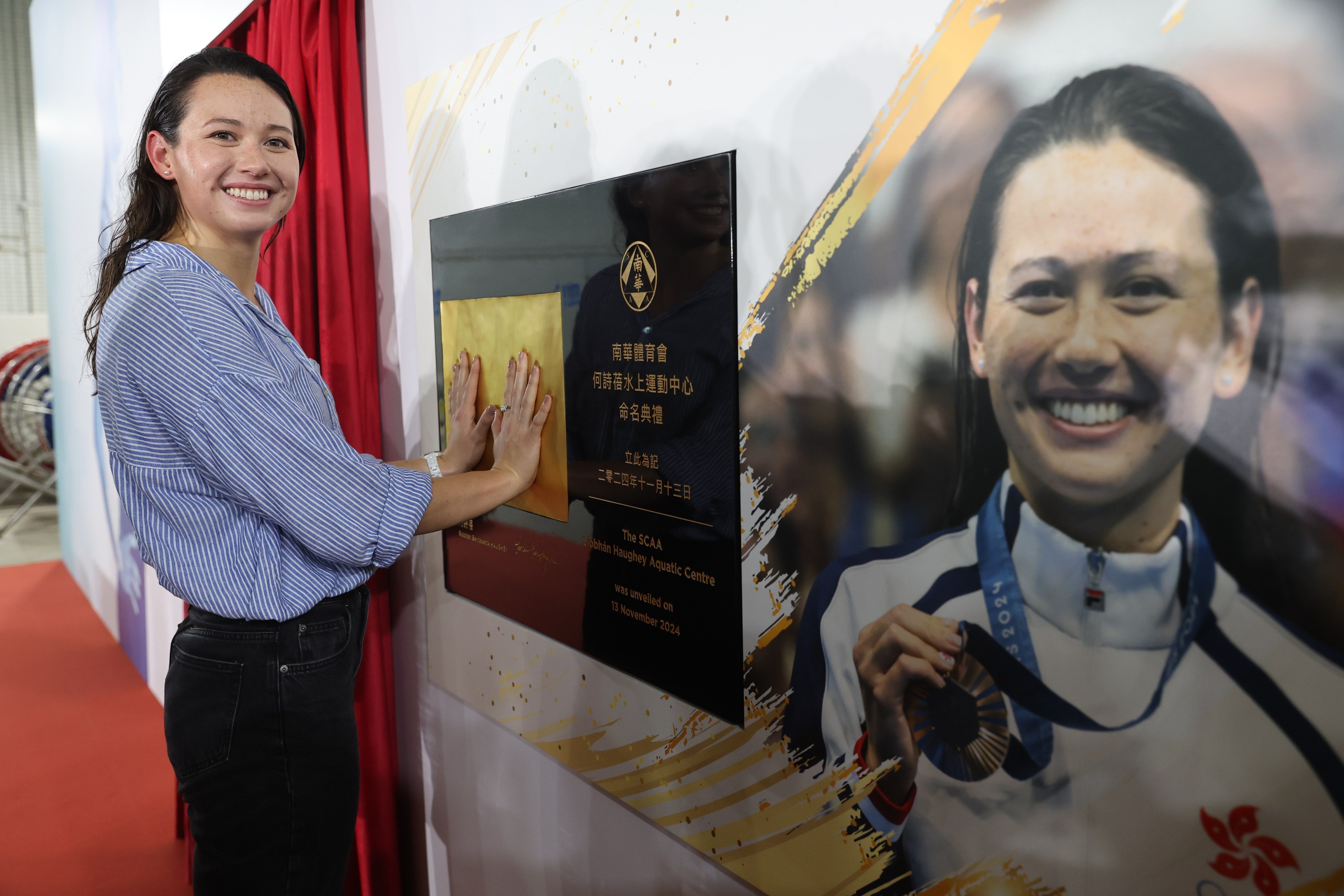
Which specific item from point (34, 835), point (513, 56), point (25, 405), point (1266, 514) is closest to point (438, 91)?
point (513, 56)

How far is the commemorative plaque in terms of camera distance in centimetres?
115

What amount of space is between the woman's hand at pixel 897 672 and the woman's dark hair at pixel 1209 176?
30cm

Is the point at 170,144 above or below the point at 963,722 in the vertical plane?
above

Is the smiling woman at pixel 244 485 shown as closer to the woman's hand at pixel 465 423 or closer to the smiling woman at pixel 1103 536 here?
the woman's hand at pixel 465 423

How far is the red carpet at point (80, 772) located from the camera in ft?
7.95

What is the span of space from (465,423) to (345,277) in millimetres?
570

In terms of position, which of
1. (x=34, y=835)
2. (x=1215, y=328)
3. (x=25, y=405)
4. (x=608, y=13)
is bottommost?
(x=34, y=835)

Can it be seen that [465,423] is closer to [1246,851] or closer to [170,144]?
[170,144]

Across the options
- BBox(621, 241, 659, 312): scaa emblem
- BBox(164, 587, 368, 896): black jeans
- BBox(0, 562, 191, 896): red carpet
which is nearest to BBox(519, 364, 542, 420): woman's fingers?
BBox(621, 241, 659, 312): scaa emblem

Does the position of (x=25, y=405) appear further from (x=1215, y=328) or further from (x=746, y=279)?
(x=1215, y=328)

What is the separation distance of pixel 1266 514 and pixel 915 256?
0.40 metres

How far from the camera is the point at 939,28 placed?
85 cm

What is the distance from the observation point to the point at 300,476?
3.56ft

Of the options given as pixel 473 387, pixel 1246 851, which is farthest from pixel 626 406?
pixel 1246 851
